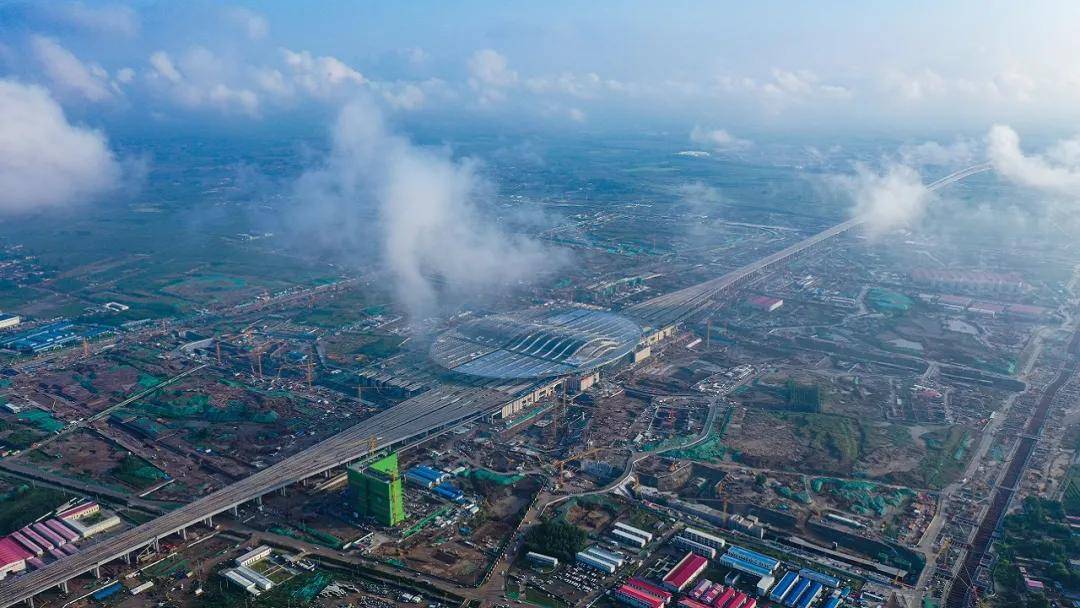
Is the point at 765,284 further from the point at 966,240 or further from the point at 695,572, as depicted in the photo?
the point at 695,572

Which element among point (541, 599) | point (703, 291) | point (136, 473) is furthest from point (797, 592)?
point (703, 291)

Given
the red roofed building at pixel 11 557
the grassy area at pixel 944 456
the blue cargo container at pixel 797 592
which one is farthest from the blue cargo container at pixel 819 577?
the red roofed building at pixel 11 557

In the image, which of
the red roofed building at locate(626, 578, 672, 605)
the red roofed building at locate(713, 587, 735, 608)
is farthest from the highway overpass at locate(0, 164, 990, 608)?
the red roofed building at locate(713, 587, 735, 608)

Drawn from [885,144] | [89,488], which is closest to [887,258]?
[89,488]

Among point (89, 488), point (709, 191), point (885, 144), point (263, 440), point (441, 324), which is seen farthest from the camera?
point (885, 144)

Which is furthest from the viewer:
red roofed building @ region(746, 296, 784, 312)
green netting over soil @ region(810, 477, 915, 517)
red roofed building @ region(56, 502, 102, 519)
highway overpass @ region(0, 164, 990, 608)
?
red roofed building @ region(746, 296, 784, 312)

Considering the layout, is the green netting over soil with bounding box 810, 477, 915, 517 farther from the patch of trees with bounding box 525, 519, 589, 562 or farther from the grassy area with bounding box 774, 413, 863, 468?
the patch of trees with bounding box 525, 519, 589, 562

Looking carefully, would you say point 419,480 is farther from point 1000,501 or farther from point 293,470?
point 1000,501
